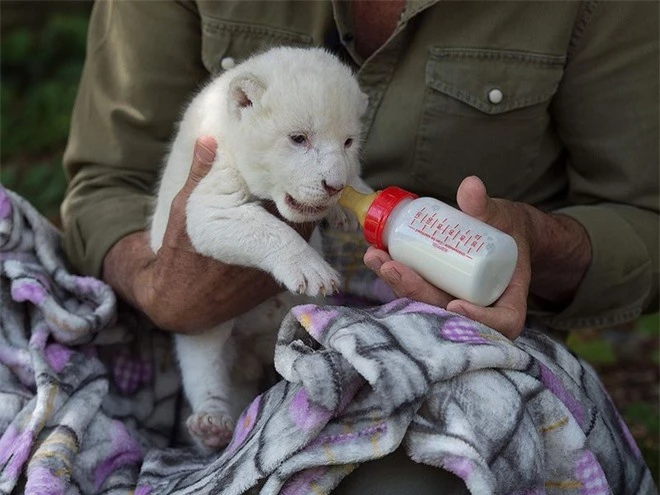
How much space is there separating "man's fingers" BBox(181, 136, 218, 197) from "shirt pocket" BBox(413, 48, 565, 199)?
53 centimetres

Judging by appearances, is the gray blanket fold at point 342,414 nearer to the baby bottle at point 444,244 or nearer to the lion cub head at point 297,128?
the baby bottle at point 444,244

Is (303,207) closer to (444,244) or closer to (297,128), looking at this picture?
(297,128)

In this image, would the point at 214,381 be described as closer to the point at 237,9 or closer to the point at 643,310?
the point at 237,9

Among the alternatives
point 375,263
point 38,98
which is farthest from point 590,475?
point 38,98

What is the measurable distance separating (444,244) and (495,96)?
77cm

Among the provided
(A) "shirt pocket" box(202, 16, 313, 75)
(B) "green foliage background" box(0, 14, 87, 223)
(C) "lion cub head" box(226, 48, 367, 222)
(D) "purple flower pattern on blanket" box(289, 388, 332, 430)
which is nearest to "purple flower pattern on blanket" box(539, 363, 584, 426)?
(D) "purple flower pattern on blanket" box(289, 388, 332, 430)

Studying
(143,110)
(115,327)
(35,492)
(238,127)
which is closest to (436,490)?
(35,492)

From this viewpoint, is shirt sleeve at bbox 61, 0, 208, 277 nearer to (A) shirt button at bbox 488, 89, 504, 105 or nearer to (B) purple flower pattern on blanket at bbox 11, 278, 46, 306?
(B) purple flower pattern on blanket at bbox 11, 278, 46, 306

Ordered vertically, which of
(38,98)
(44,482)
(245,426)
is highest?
(245,426)

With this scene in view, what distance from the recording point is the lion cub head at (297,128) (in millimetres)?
1983

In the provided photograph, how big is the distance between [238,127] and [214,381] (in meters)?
0.58

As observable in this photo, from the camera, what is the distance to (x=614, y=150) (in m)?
2.55

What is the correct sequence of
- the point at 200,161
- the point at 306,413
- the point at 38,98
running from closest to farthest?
1. the point at 306,413
2. the point at 200,161
3. the point at 38,98

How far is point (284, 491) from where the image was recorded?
1.66m
